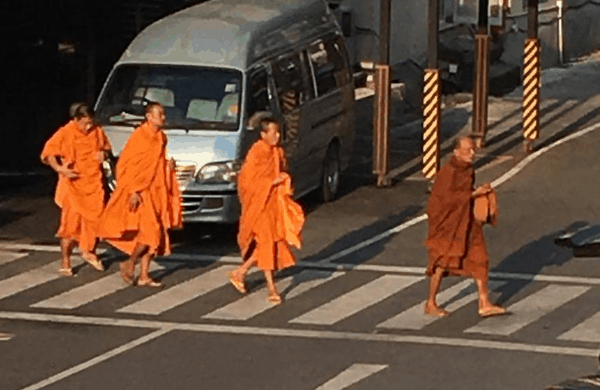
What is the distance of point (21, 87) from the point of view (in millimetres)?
25891

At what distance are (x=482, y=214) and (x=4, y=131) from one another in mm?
11469

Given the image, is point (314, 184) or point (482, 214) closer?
point (482, 214)

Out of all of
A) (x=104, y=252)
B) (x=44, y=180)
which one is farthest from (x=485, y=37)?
(x=104, y=252)

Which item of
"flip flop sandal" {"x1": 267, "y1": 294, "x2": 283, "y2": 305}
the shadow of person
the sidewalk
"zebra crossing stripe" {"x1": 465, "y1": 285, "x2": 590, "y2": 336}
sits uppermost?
"flip flop sandal" {"x1": 267, "y1": 294, "x2": 283, "y2": 305}

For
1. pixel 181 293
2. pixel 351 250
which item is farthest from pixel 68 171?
pixel 351 250

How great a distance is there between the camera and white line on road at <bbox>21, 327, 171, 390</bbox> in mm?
13516

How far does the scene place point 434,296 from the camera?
52.0 ft

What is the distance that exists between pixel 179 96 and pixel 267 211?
3716 millimetres

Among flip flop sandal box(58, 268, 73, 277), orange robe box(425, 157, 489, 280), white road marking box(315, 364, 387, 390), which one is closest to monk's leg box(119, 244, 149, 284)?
flip flop sandal box(58, 268, 73, 277)

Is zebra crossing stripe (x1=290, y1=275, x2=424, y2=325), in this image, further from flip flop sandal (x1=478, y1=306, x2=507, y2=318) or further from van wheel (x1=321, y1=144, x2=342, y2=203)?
van wheel (x1=321, y1=144, x2=342, y2=203)

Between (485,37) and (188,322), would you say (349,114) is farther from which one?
(188,322)

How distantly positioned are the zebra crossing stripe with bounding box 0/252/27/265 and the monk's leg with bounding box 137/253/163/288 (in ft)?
6.10

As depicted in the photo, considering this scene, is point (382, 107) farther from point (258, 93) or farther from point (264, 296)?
point (264, 296)

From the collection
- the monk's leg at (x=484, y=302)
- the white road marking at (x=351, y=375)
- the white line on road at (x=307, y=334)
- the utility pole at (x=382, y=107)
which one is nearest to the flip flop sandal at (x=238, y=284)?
the white line on road at (x=307, y=334)
